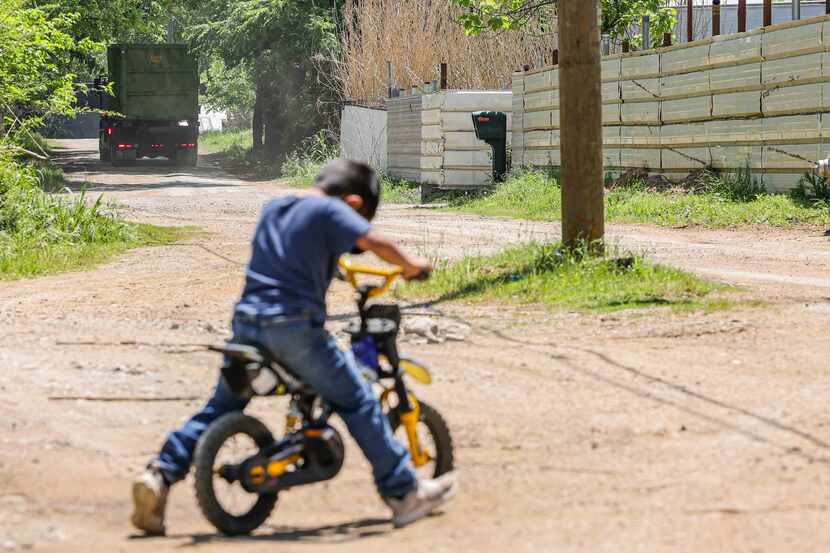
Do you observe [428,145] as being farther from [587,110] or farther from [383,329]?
[383,329]

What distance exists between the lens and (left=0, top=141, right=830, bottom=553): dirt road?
4852mm

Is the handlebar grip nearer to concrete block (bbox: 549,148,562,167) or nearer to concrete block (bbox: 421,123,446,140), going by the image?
concrete block (bbox: 549,148,562,167)

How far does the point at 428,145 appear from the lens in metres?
24.0

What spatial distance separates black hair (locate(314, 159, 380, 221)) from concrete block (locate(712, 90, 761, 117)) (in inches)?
516

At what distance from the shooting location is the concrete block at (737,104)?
17392 millimetres

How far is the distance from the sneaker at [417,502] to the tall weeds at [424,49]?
21296mm

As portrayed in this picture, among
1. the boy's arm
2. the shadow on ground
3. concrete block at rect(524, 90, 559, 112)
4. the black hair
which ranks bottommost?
the shadow on ground

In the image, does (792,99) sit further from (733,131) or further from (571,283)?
(571,283)

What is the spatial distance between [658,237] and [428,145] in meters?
9.26

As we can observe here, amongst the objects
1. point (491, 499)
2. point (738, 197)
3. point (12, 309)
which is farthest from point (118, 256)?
point (491, 499)

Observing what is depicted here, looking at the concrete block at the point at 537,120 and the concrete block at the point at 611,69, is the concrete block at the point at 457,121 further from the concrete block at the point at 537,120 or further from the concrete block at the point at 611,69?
the concrete block at the point at 611,69

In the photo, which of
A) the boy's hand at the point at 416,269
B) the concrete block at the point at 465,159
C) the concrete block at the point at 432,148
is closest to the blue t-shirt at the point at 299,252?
the boy's hand at the point at 416,269

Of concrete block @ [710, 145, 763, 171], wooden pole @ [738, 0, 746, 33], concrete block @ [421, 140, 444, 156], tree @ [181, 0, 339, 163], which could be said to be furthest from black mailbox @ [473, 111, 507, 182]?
tree @ [181, 0, 339, 163]

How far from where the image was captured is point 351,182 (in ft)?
16.4
